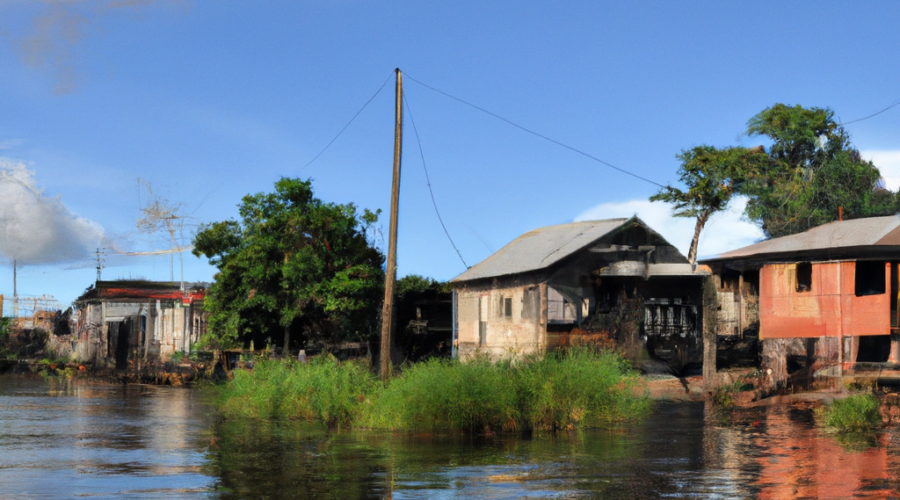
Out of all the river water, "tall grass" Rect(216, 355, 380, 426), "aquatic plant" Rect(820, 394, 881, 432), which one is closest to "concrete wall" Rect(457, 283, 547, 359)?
"tall grass" Rect(216, 355, 380, 426)

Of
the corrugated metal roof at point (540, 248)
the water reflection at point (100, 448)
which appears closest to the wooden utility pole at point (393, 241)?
the water reflection at point (100, 448)

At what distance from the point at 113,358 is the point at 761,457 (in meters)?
44.3

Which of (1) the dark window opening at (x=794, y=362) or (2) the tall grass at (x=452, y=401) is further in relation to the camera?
(1) the dark window opening at (x=794, y=362)

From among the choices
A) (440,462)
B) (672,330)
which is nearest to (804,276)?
(672,330)

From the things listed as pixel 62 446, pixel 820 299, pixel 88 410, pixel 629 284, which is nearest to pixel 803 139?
pixel 629 284

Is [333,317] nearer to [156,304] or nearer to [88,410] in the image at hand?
[88,410]

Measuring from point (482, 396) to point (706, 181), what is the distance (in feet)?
86.2

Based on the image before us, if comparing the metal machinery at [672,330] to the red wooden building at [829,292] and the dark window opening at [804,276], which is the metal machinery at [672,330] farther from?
the dark window opening at [804,276]

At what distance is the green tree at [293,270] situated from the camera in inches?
1350

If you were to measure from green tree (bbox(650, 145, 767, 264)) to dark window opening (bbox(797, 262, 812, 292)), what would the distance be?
49.1 feet

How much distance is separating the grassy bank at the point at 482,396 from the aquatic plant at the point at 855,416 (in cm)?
386

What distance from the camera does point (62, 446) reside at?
15922mm

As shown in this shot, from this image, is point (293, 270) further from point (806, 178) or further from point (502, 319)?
point (806, 178)

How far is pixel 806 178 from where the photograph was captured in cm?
4291
